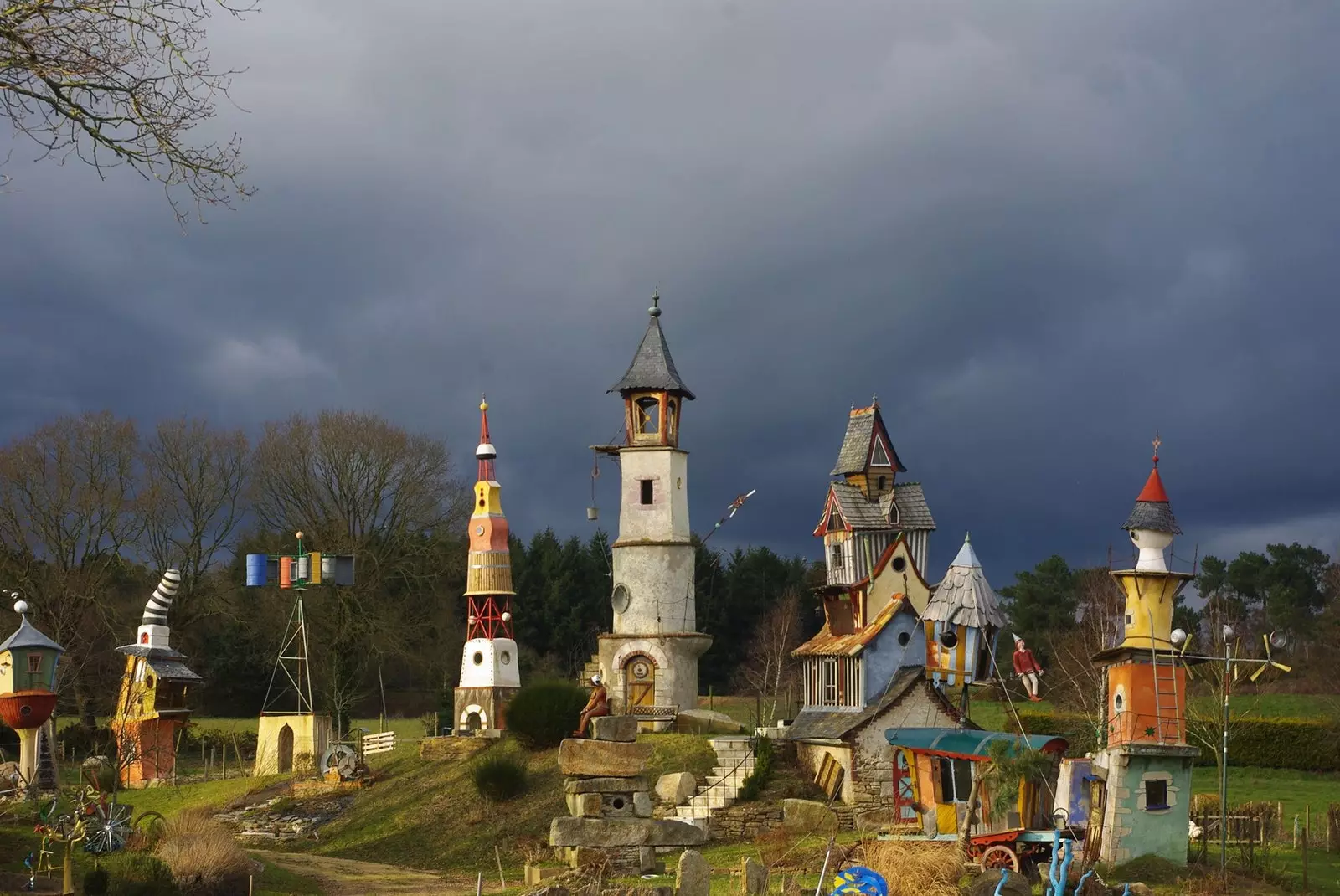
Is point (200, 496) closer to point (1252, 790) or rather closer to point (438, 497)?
point (438, 497)

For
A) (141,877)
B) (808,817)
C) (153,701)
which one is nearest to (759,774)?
(808,817)

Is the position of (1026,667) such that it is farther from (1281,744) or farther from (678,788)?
(1281,744)

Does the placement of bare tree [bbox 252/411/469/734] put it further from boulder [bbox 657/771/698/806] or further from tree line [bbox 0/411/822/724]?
boulder [bbox 657/771/698/806]

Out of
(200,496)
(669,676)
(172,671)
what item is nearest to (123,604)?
(200,496)

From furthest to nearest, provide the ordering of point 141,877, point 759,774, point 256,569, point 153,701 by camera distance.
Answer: point 153,701 → point 256,569 → point 759,774 → point 141,877

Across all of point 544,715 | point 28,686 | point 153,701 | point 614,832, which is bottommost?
point 614,832

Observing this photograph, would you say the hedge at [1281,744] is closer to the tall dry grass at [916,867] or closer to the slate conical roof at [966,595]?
the slate conical roof at [966,595]

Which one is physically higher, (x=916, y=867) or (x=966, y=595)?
(x=966, y=595)

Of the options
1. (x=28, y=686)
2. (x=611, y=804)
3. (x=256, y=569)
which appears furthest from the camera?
(x=256, y=569)

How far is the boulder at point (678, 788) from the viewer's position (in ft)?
106

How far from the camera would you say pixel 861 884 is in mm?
17828

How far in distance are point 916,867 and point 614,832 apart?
517 centimetres

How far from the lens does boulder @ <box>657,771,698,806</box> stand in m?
32.4

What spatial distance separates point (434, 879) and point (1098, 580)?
34.5 m
